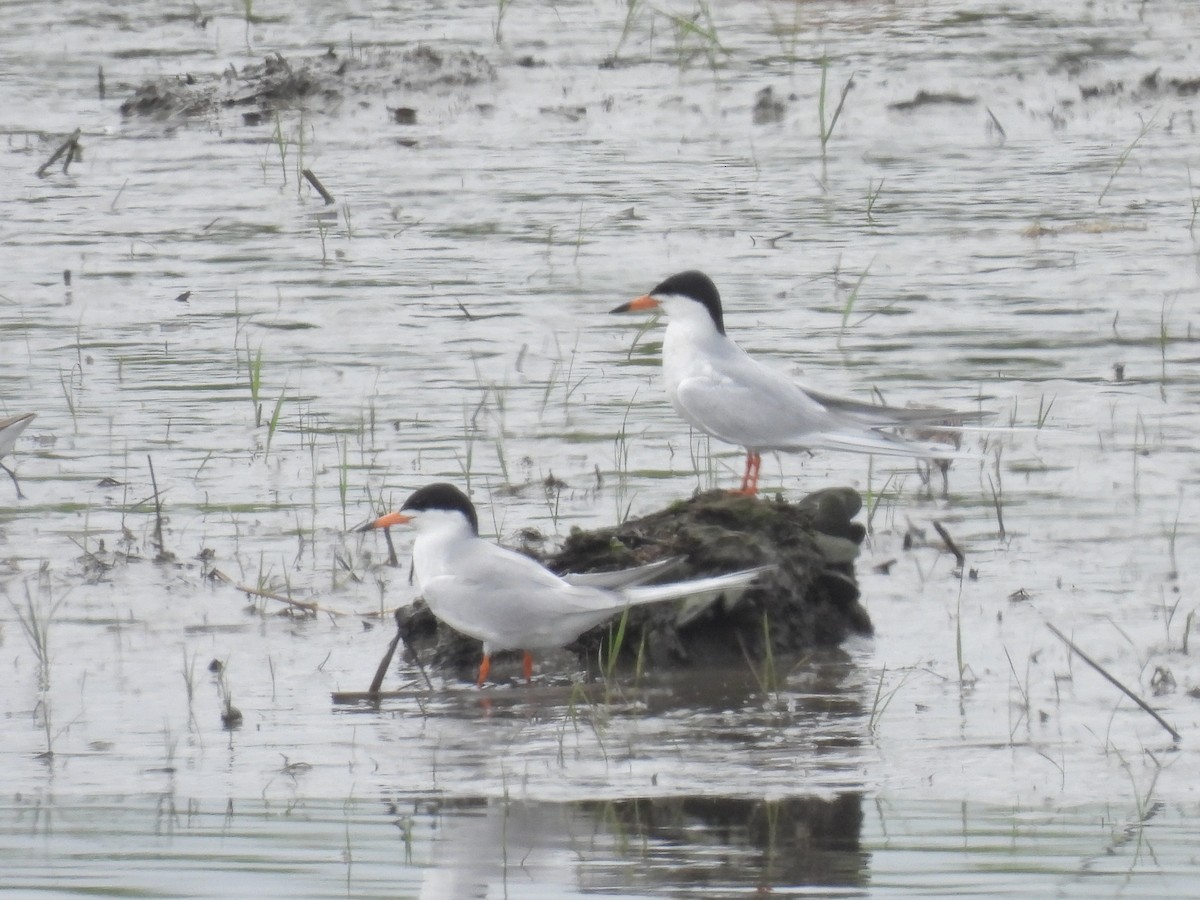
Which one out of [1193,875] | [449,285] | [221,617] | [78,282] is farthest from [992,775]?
[78,282]

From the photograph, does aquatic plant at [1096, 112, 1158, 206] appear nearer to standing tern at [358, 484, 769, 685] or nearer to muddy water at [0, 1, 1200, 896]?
muddy water at [0, 1, 1200, 896]

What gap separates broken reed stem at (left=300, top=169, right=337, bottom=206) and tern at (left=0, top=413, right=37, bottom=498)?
434cm

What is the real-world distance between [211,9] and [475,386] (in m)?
9.40

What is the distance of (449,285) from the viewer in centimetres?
1029

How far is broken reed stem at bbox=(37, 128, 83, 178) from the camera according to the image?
12.5 m

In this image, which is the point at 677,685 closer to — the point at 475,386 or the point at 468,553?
the point at 468,553

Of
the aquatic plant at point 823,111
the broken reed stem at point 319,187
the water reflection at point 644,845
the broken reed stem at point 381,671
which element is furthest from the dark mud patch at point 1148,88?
the water reflection at point 644,845

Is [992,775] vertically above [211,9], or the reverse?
[211,9]

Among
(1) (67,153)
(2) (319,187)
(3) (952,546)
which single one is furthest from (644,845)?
(1) (67,153)

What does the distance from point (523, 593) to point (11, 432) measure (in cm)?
251

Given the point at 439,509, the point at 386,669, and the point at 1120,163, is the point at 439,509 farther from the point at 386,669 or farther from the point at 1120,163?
the point at 1120,163

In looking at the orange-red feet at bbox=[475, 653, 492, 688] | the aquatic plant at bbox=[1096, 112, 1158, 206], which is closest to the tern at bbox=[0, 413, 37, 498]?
the orange-red feet at bbox=[475, 653, 492, 688]

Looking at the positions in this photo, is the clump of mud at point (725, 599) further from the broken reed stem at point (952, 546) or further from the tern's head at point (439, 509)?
the broken reed stem at point (952, 546)

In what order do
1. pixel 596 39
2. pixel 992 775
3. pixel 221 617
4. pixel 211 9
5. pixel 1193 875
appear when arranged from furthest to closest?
pixel 211 9 → pixel 596 39 → pixel 221 617 → pixel 992 775 → pixel 1193 875
